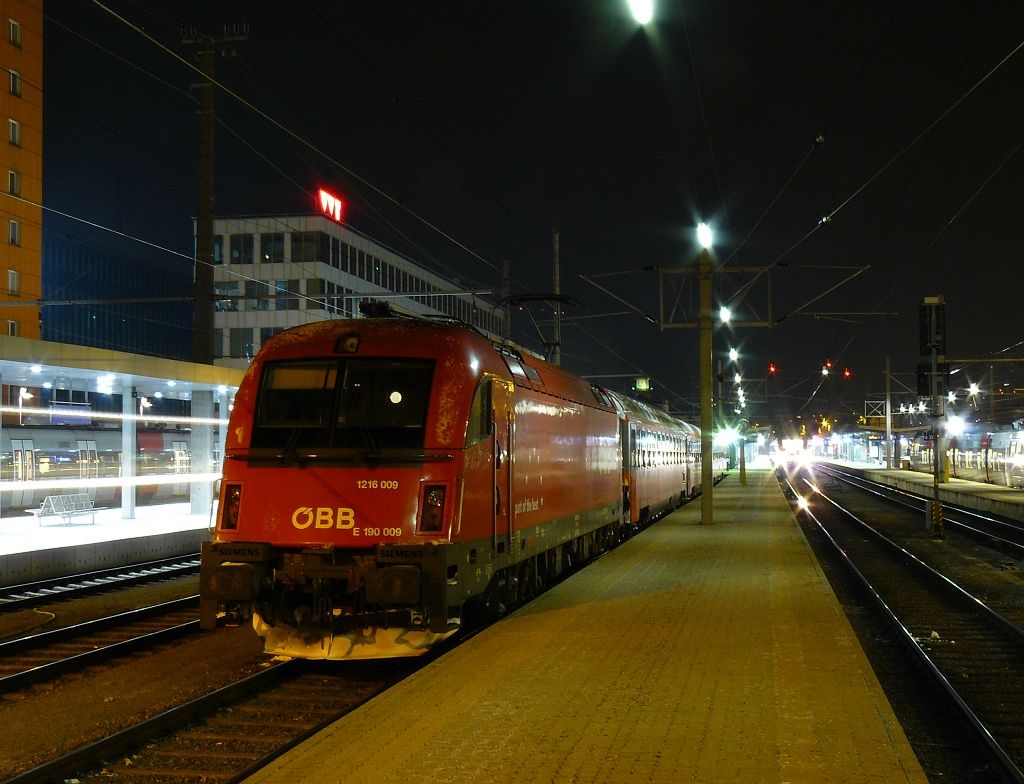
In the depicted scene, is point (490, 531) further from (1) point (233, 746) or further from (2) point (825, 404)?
(2) point (825, 404)

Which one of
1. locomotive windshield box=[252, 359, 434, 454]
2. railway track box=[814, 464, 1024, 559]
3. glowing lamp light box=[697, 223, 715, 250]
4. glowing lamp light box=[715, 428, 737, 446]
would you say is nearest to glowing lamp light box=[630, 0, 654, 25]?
locomotive windshield box=[252, 359, 434, 454]

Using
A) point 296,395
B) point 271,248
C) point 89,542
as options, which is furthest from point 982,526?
point 271,248

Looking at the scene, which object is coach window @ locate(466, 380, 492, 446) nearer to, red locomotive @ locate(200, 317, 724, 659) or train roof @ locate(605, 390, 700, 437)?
red locomotive @ locate(200, 317, 724, 659)

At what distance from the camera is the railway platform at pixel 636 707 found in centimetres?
607

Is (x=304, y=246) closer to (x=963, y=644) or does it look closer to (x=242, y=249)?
(x=242, y=249)

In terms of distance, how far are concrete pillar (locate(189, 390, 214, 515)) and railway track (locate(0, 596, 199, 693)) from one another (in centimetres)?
984

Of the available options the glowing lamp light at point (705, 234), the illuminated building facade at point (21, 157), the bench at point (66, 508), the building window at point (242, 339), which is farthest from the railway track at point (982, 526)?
the illuminated building facade at point (21, 157)

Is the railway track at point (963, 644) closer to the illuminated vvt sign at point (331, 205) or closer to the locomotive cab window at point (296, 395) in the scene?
the locomotive cab window at point (296, 395)

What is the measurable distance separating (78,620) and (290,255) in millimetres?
49461

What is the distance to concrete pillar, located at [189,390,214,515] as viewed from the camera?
76.8 ft

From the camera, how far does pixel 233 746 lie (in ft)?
24.8

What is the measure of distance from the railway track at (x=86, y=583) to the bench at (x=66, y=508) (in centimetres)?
506

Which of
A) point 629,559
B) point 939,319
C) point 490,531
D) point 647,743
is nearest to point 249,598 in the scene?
point 490,531

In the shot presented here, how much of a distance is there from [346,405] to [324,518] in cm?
116
